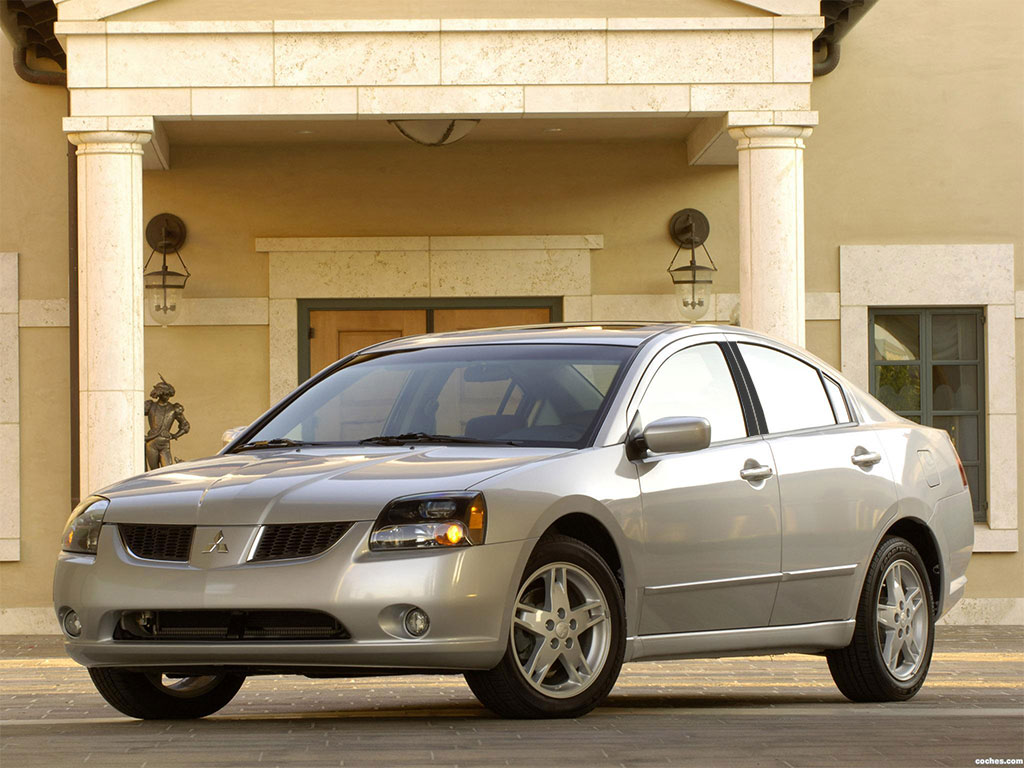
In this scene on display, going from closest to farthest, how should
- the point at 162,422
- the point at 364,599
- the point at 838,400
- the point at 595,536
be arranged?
the point at 364,599 → the point at 595,536 → the point at 838,400 → the point at 162,422

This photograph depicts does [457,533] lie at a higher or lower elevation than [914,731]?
→ higher

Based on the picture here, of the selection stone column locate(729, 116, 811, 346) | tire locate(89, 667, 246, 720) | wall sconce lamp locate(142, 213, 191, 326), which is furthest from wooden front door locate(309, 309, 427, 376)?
tire locate(89, 667, 246, 720)

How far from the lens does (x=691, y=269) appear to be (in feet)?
53.4

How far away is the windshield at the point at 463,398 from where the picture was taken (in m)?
7.01

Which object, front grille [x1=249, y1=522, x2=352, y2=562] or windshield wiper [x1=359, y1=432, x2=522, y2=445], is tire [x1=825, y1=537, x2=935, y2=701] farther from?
Answer: front grille [x1=249, y1=522, x2=352, y2=562]

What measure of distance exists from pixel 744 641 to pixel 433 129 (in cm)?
849

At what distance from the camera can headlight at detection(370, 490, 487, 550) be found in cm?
604

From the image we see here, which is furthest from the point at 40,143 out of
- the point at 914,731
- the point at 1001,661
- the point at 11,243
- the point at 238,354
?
the point at 914,731

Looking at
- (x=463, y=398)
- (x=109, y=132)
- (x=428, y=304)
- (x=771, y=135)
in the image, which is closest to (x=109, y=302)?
(x=109, y=132)

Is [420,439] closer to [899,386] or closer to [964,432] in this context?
[899,386]

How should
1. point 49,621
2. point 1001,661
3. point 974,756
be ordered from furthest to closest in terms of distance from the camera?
point 49,621 < point 1001,661 < point 974,756

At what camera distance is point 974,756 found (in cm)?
554

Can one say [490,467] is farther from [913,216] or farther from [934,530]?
[913,216]

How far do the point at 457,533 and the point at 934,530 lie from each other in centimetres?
330
